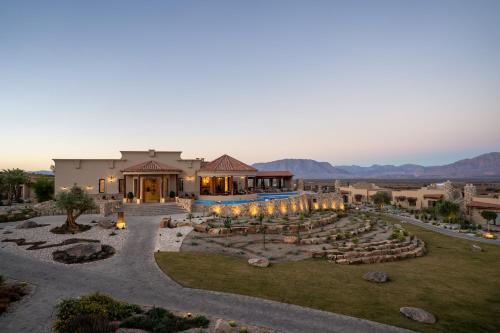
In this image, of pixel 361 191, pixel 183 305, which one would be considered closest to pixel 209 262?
pixel 183 305

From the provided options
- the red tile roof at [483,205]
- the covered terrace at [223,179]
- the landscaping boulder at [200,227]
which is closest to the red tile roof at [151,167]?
the covered terrace at [223,179]

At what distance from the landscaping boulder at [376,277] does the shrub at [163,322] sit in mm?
11488

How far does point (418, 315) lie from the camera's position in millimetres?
13312

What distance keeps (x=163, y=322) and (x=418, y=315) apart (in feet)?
38.7

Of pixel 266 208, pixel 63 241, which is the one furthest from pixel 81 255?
pixel 266 208

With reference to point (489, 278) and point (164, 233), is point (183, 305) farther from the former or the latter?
point (489, 278)

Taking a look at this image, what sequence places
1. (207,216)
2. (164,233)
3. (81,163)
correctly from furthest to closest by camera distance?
1. (81,163)
2. (207,216)
3. (164,233)

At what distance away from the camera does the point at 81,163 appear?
139ft

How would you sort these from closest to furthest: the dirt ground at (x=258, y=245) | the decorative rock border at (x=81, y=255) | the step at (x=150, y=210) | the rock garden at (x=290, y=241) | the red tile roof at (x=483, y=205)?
1. the decorative rock border at (x=81, y=255)
2. the rock garden at (x=290, y=241)
3. the dirt ground at (x=258, y=245)
4. the step at (x=150, y=210)
5. the red tile roof at (x=483, y=205)

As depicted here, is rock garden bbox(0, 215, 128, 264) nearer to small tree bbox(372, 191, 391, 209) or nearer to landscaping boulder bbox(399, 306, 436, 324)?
landscaping boulder bbox(399, 306, 436, 324)

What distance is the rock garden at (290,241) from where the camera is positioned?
76.2 feet

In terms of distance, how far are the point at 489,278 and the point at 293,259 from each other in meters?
13.7

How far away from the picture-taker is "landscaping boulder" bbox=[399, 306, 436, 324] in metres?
13.1

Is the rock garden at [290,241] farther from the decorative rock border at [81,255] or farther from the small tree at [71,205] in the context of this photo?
the small tree at [71,205]
